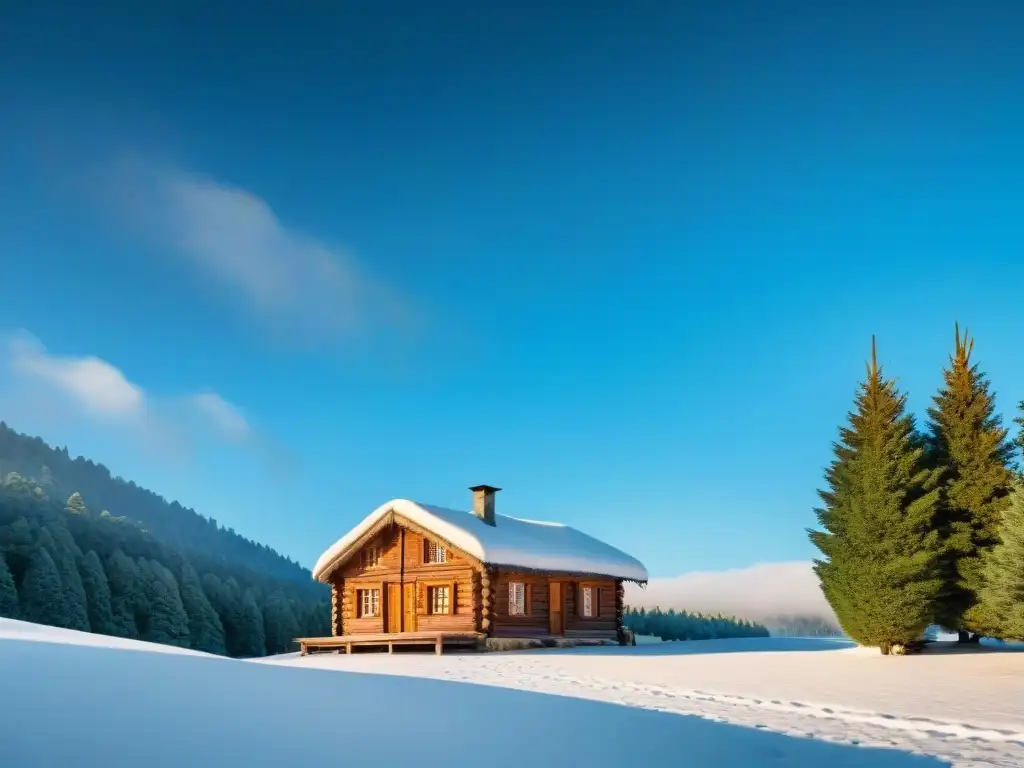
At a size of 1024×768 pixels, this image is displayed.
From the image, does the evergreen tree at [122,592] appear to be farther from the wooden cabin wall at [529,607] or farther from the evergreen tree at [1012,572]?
the evergreen tree at [1012,572]

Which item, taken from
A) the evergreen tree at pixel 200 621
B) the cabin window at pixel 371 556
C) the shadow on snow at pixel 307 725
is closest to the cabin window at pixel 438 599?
the cabin window at pixel 371 556

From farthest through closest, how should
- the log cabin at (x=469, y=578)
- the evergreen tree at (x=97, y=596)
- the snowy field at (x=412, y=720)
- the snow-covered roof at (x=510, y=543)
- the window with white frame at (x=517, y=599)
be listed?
1. the evergreen tree at (x=97, y=596)
2. the window with white frame at (x=517, y=599)
3. the log cabin at (x=469, y=578)
4. the snow-covered roof at (x=510, y=543)
5. the snowy field at (x=412, y=720)

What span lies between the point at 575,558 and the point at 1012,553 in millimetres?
16703

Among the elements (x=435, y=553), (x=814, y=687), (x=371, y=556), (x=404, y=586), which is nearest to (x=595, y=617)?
(x=435, y=553)

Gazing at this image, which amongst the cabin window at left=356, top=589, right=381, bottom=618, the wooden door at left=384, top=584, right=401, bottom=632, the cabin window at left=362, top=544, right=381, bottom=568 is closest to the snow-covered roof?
the cabin window at left=362, top=544, right=381, bottom=568

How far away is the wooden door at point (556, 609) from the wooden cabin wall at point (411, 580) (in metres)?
3.96

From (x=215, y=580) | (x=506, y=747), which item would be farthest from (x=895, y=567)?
(x=215, y=580)

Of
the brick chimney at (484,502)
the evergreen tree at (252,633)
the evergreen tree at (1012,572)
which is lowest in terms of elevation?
the evergreen tree at (252,633)

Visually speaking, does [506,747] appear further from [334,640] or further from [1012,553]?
[334,640]

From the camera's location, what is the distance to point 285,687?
9180 millimetres

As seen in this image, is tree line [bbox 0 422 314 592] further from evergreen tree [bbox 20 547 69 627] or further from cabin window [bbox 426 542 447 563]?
cabin window [bbox 426 542 447 563]

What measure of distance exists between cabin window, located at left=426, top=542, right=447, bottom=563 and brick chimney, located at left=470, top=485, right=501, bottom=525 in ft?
8.25

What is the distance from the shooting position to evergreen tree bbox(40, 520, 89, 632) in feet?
198

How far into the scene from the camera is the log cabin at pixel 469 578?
32.5 m
